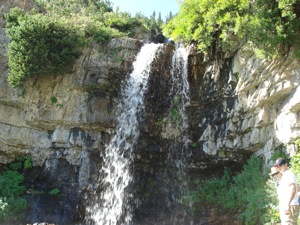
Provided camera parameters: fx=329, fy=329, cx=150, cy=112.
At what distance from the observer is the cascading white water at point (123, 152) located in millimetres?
12508

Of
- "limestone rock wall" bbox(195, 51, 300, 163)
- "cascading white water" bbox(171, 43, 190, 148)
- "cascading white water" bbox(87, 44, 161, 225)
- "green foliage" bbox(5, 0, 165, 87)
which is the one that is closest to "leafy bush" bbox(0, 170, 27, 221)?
"cascading white water" bbox(87, 44, 161, 225)

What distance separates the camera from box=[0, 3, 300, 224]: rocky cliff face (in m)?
12.3

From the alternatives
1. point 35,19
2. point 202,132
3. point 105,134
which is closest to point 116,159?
point 105,134

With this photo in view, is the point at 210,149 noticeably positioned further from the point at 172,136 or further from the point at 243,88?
the point at 243,88

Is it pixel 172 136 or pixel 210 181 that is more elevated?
pixel 172 136

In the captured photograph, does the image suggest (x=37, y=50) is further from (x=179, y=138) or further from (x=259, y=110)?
(x=259, y=110)

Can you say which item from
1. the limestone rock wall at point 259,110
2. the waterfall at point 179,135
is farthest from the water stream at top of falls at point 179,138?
the limestone rock wall at point 259,110

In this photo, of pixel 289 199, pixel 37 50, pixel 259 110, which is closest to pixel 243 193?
pixel 259 110

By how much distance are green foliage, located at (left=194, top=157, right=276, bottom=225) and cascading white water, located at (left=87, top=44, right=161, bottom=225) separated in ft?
9.87

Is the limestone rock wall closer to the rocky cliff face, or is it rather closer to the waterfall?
the rocky cliff face

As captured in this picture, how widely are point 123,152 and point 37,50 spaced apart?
17.0ft

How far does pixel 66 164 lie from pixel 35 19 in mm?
6011

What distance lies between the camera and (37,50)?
12.7 m

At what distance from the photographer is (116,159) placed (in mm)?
13164
